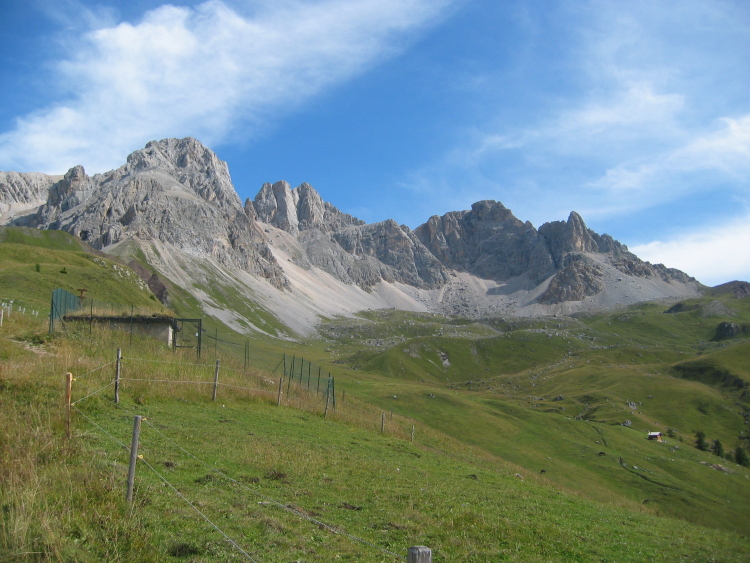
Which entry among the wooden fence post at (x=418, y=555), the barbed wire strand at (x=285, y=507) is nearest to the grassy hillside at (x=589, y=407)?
the barbed wire strand at (x=285, y=507)

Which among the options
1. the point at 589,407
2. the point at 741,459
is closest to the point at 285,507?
the point at 741,459

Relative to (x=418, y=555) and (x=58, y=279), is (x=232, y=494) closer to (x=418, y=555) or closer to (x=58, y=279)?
(x=418, y=555)

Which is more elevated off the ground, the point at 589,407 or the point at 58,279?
the point at 58,279

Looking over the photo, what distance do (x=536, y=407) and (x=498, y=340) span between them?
88250mm

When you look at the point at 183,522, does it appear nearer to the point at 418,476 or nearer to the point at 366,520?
the point at 366,520

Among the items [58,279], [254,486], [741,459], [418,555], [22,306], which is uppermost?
[58,279]

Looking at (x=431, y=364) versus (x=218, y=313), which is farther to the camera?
(x=218, y=313)

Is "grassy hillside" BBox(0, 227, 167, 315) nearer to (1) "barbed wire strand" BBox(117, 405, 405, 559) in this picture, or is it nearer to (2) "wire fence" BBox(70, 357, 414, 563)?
(2) "wire fence" BBox(70, 357, 414, 563)

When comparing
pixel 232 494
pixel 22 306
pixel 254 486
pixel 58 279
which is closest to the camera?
pixel 232 494

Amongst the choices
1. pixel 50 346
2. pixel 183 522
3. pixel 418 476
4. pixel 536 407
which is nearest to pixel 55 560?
pixel 183 522

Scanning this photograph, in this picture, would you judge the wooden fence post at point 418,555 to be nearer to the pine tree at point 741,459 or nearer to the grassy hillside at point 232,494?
the grassy hillside at point 232,494

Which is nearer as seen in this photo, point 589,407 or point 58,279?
point 58,279

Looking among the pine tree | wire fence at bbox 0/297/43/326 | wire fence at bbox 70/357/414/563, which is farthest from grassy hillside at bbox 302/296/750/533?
wire fence at bbox 0/297/43/326

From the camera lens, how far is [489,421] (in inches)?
2872
